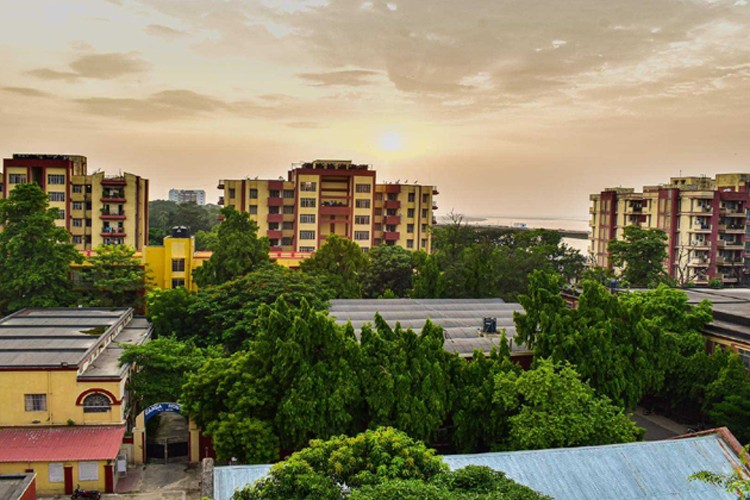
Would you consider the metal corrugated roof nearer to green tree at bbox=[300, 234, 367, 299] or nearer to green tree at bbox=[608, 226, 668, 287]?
green tree at bbox=[300, 234, 367, 299]

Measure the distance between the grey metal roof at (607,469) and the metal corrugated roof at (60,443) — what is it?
8292 millimetres

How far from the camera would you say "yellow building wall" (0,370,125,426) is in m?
22.5

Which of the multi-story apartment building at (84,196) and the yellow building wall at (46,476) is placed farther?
the multi-story apartment building at (84,196)

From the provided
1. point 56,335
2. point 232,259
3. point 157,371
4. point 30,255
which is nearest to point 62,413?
point 157,371

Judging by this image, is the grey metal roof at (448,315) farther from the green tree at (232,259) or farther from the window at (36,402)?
the window at (36,402)

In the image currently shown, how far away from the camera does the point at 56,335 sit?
2725cm

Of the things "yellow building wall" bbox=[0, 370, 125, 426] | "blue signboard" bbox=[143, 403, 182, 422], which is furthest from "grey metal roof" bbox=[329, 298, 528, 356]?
"yellow building wall" bbox=[0, 370, 125, 426]

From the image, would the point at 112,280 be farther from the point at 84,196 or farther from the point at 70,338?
the point at 84,196

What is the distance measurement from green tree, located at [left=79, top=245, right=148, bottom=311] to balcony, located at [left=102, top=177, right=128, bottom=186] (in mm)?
21668

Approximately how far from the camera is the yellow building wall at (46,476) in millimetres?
21094

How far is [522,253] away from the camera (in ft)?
147

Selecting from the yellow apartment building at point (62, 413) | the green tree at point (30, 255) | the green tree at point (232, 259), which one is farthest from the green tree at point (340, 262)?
the yellow apartment building at point (62, 413)

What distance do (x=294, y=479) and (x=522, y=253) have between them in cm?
3565

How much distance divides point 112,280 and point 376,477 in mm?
28261
